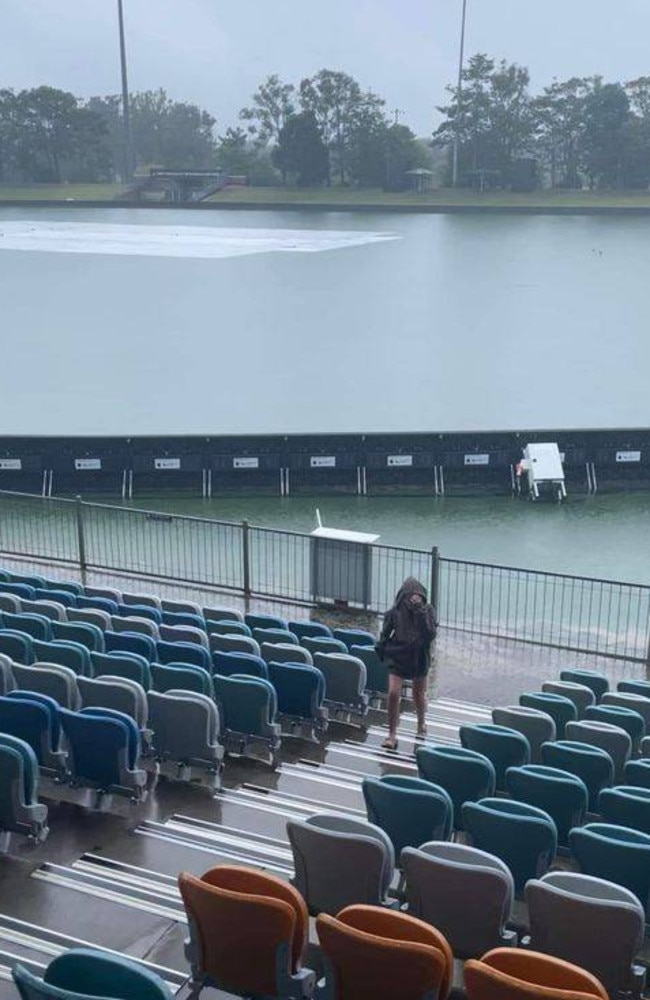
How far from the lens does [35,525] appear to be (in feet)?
43.5

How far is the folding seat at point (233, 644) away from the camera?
21.6 ft

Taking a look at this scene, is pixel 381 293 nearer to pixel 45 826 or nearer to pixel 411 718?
pixel 411 718

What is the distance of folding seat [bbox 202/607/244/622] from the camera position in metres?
8.10

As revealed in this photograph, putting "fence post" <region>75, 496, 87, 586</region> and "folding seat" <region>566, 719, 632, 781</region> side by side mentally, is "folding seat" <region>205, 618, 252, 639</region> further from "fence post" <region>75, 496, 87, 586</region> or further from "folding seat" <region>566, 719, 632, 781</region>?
"fence post" <region>75, 496, 87, 586</region>

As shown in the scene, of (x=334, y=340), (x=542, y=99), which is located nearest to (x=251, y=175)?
(x=542, y=99)

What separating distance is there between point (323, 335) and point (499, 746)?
70.6 ft

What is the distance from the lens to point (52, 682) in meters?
5.34

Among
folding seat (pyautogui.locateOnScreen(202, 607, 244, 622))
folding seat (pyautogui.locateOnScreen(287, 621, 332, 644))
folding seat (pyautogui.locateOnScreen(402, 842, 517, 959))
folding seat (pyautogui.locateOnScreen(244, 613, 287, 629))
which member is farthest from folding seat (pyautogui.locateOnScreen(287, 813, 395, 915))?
folding seat (pyautogui.locateOnScreen(202, 607, 244, 622))

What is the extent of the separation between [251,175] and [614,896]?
78.0 m

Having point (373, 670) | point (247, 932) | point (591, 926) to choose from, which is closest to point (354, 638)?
point (373, 670)

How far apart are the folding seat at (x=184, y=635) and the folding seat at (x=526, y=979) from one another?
3.90m

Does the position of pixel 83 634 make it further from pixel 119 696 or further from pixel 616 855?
pixel 616 855

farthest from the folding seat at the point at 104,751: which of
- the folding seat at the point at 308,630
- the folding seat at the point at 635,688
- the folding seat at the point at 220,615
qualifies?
the folding seat at the point at 635,688

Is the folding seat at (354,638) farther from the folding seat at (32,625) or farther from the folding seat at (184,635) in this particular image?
the folding seat at (32,625)
